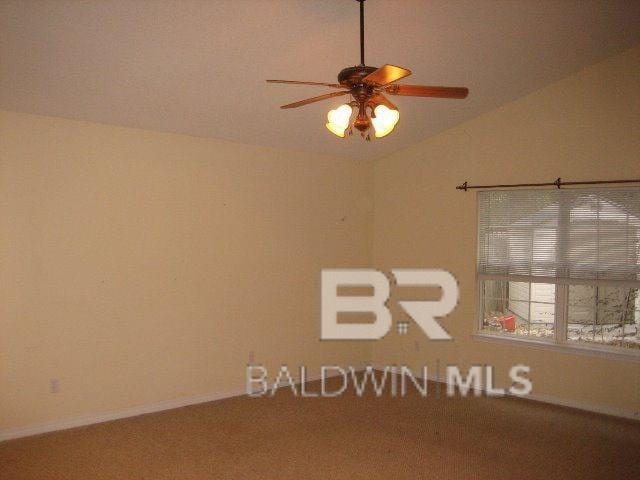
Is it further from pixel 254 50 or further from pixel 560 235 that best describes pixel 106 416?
pixel 560 235

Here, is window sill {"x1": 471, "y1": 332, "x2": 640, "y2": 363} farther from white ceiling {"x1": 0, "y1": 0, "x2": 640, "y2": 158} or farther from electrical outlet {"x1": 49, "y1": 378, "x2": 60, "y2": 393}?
electrical outlet {"x1": 49, "y1": 378, "x2": 60, "y2": 393}

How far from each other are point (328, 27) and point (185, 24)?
2.80 feet

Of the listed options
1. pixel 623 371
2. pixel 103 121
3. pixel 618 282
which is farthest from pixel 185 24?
pixel 623 371

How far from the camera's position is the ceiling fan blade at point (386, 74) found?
7.25 feet

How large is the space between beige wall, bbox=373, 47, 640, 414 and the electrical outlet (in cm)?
331

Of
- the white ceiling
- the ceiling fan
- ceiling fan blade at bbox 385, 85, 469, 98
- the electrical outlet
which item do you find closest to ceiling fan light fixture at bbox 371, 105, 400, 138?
the ceiling fan

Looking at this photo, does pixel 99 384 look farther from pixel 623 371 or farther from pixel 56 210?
pixel 623 371

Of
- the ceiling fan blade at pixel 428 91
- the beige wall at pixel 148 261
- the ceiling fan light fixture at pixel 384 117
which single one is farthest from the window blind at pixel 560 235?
the ceiling fan light fixture at pixel 384 117

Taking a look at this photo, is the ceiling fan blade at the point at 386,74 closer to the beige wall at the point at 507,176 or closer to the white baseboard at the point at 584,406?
the beige wall at the point at 507,176

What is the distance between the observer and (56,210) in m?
3.90

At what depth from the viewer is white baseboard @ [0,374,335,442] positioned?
3.78 meters

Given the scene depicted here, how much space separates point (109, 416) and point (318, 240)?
2575 millimetres

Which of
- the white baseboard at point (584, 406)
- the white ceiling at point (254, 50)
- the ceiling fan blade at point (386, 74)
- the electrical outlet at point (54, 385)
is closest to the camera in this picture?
the ceiling fan blade at point (386, 74)

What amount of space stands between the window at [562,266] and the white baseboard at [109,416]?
8.99 feet
